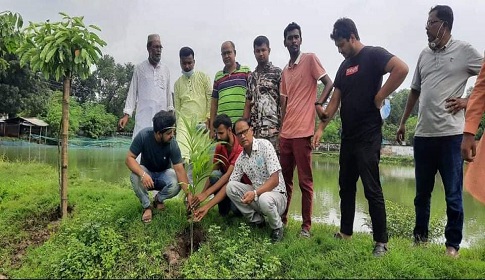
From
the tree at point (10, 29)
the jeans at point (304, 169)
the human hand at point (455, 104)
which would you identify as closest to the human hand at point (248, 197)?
the jeans at point (304, 169)

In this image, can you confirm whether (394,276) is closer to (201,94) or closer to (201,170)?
(201,170)

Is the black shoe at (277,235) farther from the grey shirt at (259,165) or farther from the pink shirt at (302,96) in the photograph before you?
the pink shirt at (302,96)

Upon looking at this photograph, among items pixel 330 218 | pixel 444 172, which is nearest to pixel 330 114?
pixel 444 172

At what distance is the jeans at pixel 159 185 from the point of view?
4.07 meters

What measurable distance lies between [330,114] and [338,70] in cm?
44

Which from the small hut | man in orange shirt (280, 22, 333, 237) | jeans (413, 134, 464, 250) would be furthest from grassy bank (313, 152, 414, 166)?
jeans (413, 134, 464, 250)

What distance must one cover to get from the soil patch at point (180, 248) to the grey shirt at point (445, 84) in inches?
95.5

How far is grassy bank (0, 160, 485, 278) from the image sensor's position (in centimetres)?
301

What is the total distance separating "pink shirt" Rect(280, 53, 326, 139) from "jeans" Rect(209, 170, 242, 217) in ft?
2.80

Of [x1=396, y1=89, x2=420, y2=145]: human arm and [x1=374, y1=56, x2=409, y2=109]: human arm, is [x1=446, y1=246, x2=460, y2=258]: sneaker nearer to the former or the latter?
[x1=396, y1=89, x2=420, y2=145]: human arm

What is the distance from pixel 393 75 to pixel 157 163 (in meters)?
2.62

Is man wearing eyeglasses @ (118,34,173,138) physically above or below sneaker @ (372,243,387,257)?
above

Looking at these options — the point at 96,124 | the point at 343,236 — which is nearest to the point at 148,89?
the point at 343,236

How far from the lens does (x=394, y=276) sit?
9.41 ft
